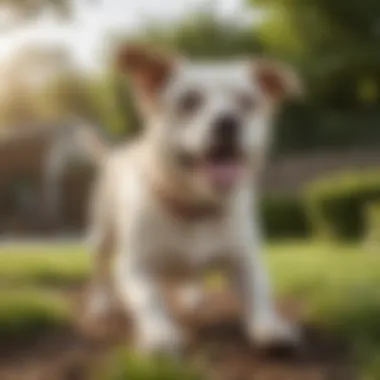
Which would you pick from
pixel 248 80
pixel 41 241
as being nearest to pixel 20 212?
pixel 41 241

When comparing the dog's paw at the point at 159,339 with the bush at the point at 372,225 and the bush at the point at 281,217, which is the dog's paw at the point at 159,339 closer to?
the bush at the point at 281,217

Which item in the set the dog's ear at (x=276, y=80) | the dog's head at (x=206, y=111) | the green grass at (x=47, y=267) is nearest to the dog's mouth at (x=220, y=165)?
the dog's head at (x=206, y=111)

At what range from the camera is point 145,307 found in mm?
1436

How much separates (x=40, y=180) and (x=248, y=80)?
363 mm

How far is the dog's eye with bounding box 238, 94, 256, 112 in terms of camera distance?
144 centimetres

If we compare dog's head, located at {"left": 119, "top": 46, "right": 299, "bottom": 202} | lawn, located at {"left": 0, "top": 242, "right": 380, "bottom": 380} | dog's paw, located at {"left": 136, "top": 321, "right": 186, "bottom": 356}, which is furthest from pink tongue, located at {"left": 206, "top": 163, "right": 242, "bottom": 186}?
dog's paw, located at {"left": 136, "top": 321, "right": 186, "bottom": 356}

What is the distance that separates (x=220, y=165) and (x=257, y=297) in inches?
8.4

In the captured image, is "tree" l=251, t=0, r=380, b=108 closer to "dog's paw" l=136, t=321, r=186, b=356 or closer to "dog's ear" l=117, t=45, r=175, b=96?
"dog's ear" l=117, t=45, r=175, b=96

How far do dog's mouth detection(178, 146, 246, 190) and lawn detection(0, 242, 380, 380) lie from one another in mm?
130

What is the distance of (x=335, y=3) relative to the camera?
60.7 inches

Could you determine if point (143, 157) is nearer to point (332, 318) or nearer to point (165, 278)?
point (165, 278)

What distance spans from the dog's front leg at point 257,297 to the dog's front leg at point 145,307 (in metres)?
0.12

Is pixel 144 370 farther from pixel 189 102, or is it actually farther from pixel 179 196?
pixel 189 102

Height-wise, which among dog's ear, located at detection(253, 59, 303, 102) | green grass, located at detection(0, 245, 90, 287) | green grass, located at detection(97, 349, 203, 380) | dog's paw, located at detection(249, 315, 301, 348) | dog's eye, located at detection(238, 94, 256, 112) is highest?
dog's ear, located at detection(253, 59, 303, 102)
